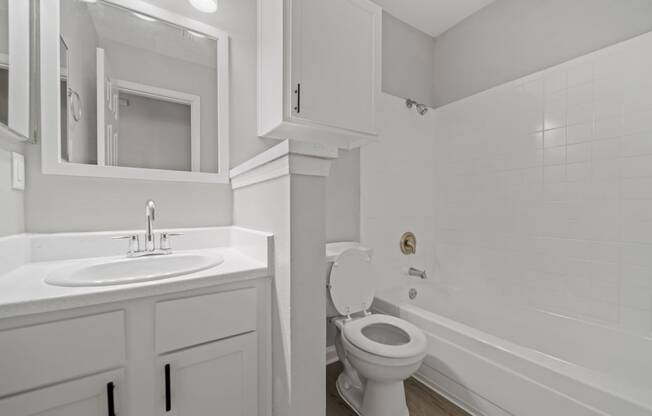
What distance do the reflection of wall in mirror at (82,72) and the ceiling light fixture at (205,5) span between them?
49 centimetres

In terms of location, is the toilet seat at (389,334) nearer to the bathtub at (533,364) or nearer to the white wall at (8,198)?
the bathtub at (533,364)

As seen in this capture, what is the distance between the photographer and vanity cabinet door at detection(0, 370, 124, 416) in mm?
644

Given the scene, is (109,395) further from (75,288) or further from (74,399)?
(75,288)

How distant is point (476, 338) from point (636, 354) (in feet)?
2.78

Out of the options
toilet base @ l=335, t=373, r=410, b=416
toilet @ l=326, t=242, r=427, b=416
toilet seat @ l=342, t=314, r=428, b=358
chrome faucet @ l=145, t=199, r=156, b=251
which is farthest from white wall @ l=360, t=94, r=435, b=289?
chrome faucet @ l=145, t=199, r=156, b=251

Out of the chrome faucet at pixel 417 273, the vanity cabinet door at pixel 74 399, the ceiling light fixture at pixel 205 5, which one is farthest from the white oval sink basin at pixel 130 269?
the chrome faucet at pixel 417 273

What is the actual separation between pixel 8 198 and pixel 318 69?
1404 millimetres

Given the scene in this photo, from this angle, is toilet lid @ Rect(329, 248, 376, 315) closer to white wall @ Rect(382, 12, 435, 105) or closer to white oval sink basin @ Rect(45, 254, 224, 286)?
white oval sink basin @ Rect(45, 254, 224, 286)

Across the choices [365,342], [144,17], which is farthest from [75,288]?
[144,17]

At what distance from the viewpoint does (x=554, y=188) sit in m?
1.70

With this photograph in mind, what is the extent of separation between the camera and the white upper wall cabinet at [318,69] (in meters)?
1.34

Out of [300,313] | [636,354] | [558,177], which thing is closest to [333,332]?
[300,313]

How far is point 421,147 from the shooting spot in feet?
7.68

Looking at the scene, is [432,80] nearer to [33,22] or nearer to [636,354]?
[636,354]
